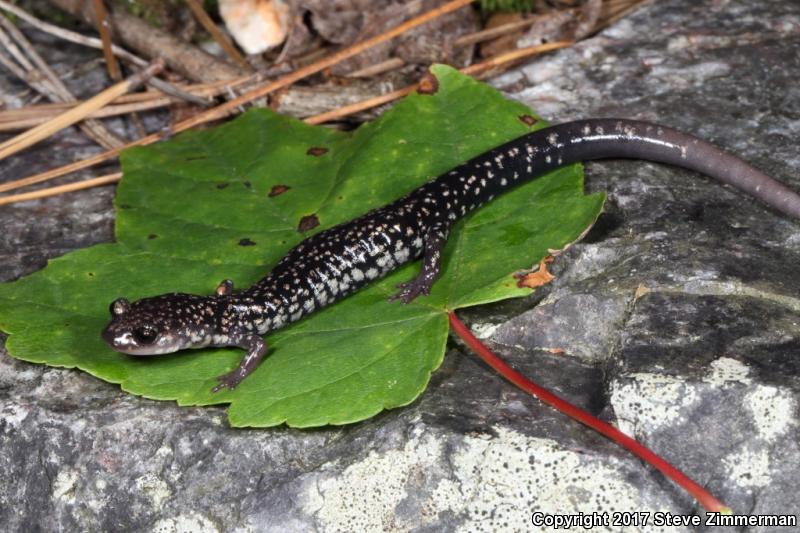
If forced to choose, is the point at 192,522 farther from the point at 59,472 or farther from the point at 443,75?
the point at 443,75

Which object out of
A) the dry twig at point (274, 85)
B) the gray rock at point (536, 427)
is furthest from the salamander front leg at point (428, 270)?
the dry twig at point (274, 85)

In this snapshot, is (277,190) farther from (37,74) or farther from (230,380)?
(37,74)

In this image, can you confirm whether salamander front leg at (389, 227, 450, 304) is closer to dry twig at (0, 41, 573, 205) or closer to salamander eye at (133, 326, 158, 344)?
salamander eye at (133, 326, 158, 344)

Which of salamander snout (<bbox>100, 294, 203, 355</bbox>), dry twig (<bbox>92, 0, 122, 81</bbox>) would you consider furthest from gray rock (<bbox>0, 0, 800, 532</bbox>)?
dry twig (<bbox>92, 0, 122, 81</bbox>)

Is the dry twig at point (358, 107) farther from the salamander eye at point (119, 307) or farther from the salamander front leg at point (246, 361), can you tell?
the salamander front leg at point (246, 361)

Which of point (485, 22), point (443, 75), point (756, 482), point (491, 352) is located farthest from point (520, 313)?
point (485, 22)

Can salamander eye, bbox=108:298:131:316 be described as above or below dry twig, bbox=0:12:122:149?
below
